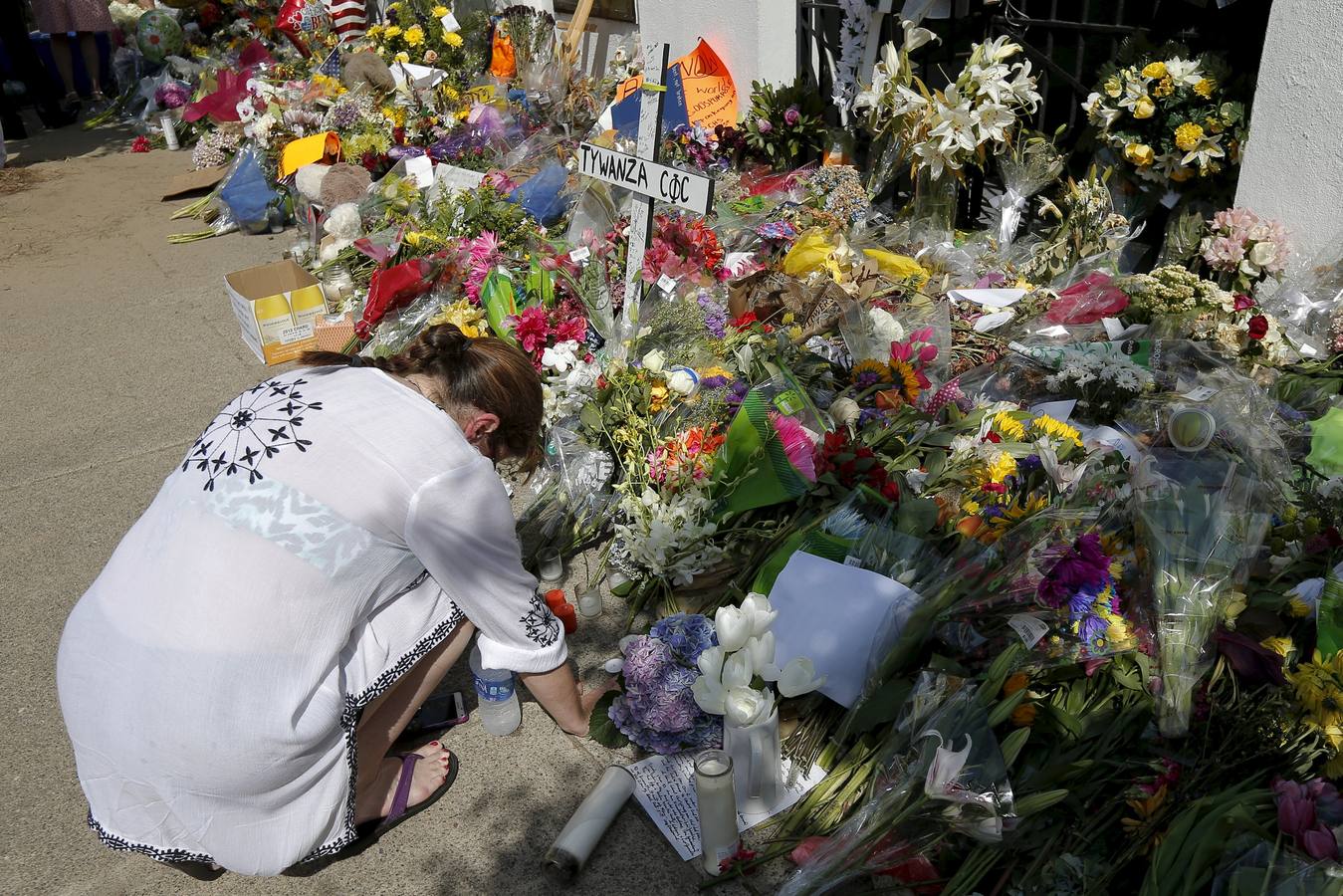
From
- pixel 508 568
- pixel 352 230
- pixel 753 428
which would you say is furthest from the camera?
pixel 352 230

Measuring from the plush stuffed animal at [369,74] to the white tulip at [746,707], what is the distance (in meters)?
6.10

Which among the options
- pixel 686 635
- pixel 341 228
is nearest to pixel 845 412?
pixel 686 635

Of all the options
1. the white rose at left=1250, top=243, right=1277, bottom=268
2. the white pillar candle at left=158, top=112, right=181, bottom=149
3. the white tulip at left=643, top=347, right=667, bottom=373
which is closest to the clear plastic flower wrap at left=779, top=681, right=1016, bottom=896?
the white tulip at left=643, top=347, right=667, bottom=373

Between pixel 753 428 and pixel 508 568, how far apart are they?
91 centimetres

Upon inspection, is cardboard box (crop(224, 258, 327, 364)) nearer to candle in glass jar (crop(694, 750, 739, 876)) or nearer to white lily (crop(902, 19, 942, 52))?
white lily (crop(902, 19, 942, 52))

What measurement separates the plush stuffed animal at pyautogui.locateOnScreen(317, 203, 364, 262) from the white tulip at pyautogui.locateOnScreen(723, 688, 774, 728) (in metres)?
3.94

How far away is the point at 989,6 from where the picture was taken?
4.64 metres

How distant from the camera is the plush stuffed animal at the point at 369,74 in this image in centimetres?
696

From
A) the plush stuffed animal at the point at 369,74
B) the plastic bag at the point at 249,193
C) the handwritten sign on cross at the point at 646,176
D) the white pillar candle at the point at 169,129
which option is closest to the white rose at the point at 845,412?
the handwritten sign on cross at the point at 646,176

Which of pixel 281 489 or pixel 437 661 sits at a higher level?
pixel 281 489

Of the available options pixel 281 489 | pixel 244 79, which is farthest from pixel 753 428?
pixel 244 79

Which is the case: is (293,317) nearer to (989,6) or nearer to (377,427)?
(377,427)

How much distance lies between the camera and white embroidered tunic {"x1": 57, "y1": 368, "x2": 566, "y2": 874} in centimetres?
180

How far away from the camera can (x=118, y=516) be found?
3.55 meters
